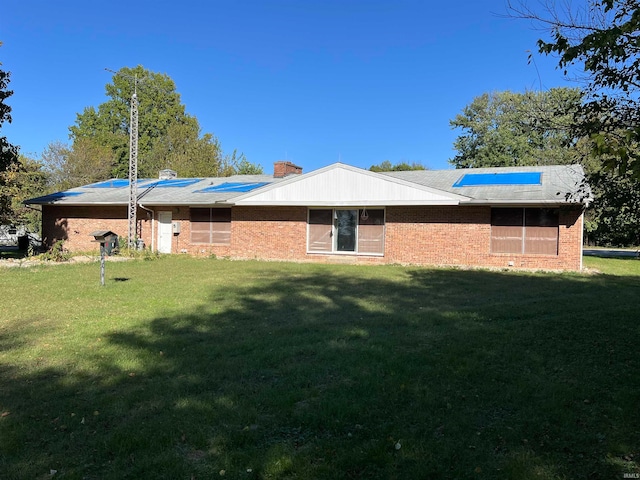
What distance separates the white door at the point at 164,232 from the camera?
2162 centimetres

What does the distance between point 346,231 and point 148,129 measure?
43.6 m

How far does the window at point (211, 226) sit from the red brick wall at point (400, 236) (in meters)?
0.28

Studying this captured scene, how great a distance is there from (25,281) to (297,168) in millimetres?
16050

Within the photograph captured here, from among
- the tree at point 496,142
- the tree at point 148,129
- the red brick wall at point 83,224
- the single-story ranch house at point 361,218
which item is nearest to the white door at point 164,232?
the single-story ranch house at point 361,218

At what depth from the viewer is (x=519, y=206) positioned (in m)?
16.0

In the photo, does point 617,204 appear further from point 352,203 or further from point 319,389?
point 352,203

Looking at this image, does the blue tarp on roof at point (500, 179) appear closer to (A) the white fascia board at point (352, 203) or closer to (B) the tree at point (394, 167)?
(A) the white fascia board at point (352, 203)

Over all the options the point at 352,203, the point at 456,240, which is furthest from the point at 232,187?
the point at 456,240

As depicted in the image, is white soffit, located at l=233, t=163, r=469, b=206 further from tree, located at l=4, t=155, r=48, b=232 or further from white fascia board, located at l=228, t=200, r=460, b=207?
tree, located at l=4, t=155, r=48, b=232

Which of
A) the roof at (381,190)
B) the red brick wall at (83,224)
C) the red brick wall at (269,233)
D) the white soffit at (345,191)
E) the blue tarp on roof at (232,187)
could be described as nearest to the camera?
the roof at (381,190)

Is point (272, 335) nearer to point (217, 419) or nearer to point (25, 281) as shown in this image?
point (217, 419)

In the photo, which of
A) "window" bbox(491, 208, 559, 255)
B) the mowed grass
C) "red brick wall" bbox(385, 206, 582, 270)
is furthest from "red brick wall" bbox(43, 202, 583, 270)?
the mowed grass

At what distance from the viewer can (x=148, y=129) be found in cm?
5475

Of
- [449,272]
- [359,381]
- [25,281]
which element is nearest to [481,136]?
[449,272]
